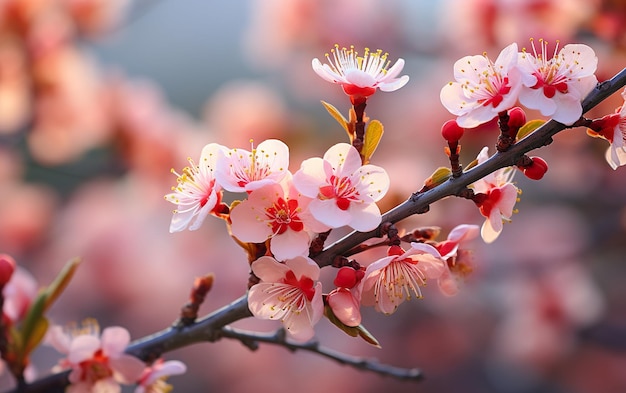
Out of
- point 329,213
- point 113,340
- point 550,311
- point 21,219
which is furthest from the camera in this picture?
point 21,219

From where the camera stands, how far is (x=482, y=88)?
0.46 m

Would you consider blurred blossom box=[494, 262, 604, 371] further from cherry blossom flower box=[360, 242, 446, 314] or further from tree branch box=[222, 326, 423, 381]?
cherry blossom flower box=[360, 242, 446, 314]

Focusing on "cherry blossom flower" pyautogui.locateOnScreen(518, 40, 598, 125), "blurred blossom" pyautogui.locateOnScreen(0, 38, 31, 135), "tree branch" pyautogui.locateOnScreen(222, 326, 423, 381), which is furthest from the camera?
"blurred blossom" pyautogui.locateOnScreen(0, 38, 31, 135)

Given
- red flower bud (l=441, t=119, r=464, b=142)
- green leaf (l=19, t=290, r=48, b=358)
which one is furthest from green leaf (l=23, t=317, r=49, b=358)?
red flower bud (l=441, t=119, r=464, b=142)

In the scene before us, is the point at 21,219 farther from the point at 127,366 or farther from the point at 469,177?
the point at 469,177

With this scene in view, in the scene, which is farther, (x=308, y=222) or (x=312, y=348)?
(x=312, y=348)

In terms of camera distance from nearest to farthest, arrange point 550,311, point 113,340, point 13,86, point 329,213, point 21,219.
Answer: point 329,213, point 113,340, point 13,86, point 550,311, point 21,219

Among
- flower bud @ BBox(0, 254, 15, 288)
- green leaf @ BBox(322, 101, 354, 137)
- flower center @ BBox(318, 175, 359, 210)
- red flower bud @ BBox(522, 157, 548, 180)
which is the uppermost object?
green leaf @ BBox(322, 101, 354, 137)

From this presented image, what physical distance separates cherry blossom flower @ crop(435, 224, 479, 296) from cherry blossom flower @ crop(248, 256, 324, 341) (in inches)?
4.0

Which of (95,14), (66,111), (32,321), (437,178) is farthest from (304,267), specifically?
(95,14)

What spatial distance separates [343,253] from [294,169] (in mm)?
1246

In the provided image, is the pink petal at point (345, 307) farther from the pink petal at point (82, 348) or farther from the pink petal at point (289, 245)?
the pink petal at point (82, 348)

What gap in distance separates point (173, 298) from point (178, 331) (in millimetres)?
1653

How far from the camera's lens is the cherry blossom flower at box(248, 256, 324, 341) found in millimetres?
469
